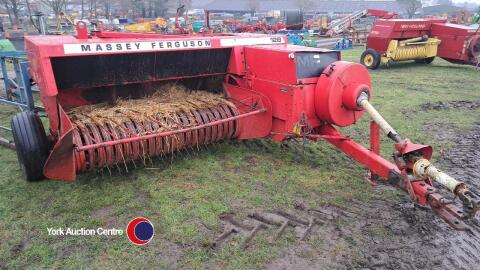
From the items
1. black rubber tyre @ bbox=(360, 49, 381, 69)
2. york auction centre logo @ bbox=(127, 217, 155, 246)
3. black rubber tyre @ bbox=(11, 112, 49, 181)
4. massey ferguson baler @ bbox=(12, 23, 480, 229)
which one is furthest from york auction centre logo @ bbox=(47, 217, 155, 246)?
black rubber tyre @ bbox=(360, 49, 381, 69)

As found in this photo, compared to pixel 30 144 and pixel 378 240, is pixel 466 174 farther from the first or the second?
pixel 30 144

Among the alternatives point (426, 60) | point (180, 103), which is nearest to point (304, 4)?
point (426, 60)

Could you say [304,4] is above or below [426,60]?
above

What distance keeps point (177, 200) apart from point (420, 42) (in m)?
11.1

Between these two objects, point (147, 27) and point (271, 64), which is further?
point (147, 27)

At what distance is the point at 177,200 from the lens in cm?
363

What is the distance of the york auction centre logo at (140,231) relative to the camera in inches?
119

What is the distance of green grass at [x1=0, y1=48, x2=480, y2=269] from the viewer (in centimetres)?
286

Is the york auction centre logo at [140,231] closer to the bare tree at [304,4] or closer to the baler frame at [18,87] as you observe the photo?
the baler frame at [18,87]

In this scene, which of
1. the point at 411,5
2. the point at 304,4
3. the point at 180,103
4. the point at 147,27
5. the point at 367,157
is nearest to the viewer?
the point at 367,157


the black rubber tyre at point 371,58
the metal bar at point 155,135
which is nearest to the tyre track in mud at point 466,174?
the metal bar at point 155,135

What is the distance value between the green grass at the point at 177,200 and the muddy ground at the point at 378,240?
15 centimetres

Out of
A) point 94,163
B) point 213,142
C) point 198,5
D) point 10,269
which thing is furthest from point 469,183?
point 198,5

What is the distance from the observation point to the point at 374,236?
3158 mm
